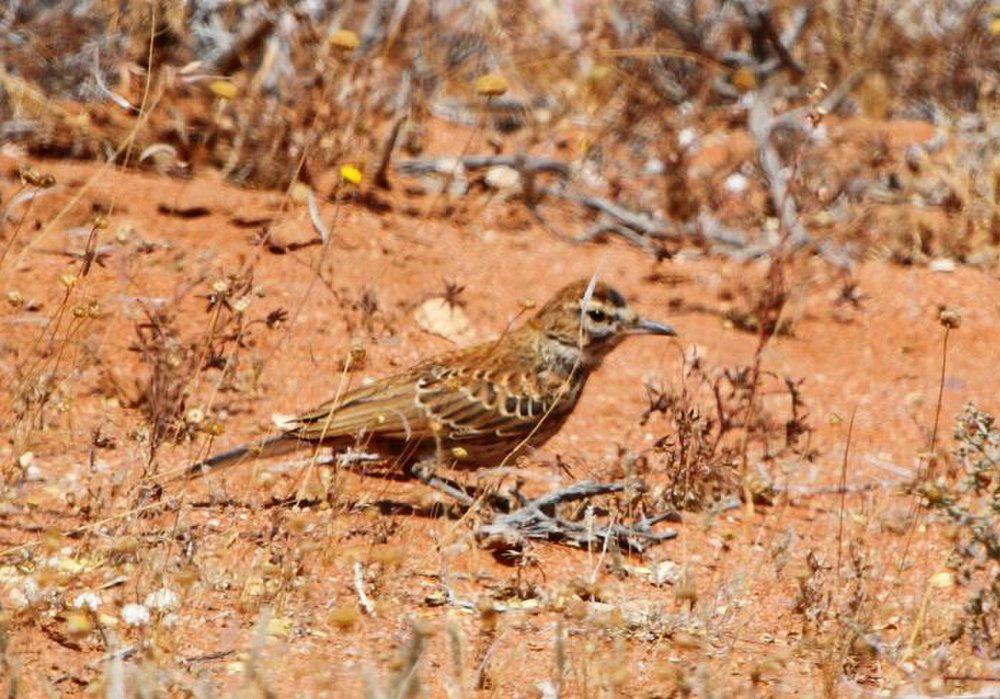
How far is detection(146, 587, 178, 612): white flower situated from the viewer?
180 inches

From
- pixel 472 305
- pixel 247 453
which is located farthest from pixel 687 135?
pixel 247 453

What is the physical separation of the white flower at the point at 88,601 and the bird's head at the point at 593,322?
8.65 ft

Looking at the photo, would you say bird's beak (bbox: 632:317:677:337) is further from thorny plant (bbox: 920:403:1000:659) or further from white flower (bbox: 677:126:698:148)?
white flower (bbox: 677:126:698:148)

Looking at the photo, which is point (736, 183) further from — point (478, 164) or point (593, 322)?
point (593, 322)

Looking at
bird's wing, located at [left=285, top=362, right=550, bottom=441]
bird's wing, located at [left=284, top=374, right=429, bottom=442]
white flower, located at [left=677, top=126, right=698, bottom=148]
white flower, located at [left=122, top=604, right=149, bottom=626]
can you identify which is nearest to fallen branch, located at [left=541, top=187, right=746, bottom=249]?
white flower, located at [left=677, top=126, right=698, bottom=148]

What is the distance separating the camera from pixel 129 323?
25.2 feet

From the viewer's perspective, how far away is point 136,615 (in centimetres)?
461

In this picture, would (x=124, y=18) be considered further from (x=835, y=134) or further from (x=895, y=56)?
(x=895, y=56)

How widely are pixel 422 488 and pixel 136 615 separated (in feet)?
6.79

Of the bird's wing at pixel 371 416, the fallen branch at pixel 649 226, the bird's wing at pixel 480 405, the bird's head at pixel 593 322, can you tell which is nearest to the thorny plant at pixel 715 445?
the bird's head at pixel 593 322

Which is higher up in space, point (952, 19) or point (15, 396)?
point (952, 19)

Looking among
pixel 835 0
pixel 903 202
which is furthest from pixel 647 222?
pixel 835 0

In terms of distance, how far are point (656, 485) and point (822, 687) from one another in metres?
2.10

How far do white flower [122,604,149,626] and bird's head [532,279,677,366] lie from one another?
269cm
